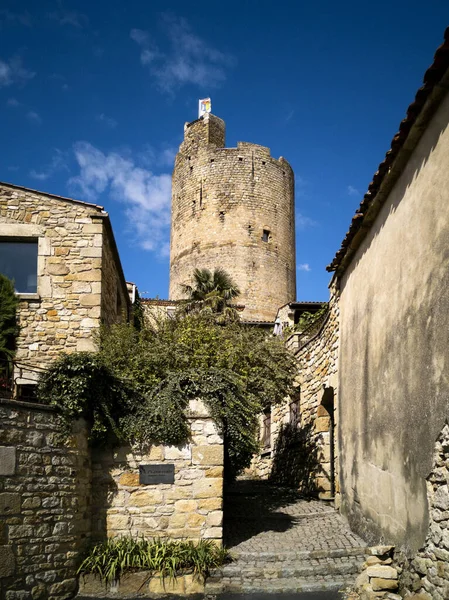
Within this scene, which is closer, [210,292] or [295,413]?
[295,413]

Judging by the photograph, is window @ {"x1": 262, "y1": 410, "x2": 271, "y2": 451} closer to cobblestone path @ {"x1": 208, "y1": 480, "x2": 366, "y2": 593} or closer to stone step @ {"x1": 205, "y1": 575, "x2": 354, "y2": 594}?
cobblestone path @ {"x1": 208, "y1": 480, "x2": 366, "y2": 593}

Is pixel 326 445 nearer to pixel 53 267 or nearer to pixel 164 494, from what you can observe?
pixel 164 494

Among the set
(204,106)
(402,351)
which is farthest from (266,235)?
(402,351)

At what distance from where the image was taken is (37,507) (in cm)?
688

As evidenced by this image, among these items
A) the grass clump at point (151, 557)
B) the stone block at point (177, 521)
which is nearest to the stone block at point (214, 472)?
the stone block at point (177, 521)

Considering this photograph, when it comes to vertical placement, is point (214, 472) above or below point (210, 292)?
below

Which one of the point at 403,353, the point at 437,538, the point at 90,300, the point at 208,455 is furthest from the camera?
the point at 90,300

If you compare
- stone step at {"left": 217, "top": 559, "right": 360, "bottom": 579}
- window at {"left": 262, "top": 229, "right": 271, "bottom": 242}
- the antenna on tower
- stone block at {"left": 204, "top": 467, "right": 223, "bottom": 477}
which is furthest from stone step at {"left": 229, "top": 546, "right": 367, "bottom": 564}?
the antenna on tower

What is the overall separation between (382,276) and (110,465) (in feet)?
15.1

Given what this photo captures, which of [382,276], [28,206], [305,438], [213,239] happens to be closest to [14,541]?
[382,276]

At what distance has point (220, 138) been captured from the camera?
109ft

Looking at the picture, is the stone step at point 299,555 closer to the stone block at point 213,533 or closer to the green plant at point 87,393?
the stone block at point 213,533

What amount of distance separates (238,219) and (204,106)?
335 inches

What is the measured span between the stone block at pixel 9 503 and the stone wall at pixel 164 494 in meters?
1.50
